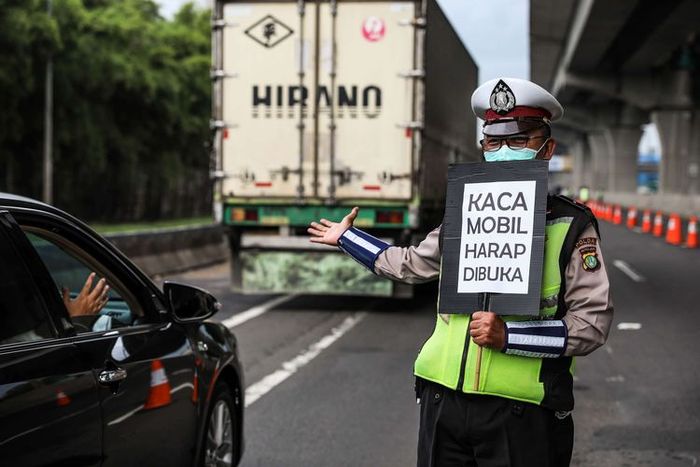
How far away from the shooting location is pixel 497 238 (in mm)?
3256

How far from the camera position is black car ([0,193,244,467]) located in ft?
11.2

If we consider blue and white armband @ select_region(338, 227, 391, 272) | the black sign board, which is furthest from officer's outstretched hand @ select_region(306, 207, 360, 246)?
the black sign board

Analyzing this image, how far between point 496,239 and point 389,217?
9356mm

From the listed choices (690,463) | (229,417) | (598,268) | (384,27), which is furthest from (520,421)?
(384,27)

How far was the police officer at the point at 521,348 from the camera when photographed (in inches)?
125

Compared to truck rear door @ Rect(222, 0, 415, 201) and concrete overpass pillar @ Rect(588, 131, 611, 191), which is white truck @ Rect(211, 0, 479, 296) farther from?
concrete overpass pillar @ Rect(588, 131, 611, 191)

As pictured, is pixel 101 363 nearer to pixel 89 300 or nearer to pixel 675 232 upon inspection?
pixel 89 300

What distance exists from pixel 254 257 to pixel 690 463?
7.50 metres

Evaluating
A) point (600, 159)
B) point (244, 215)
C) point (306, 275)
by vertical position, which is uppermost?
point (600, 159)

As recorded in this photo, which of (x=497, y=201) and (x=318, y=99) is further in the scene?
(x=318, y=99)

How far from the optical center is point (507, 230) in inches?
128

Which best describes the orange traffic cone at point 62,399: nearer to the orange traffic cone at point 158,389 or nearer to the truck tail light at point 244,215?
the orange traffic cone at point 158,389

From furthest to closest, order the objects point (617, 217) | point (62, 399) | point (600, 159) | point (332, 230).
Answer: point (600, 159) → point (617, 217) → point (332, 230) → point (62, 399)

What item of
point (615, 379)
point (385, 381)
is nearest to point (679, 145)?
point (615, 379)
